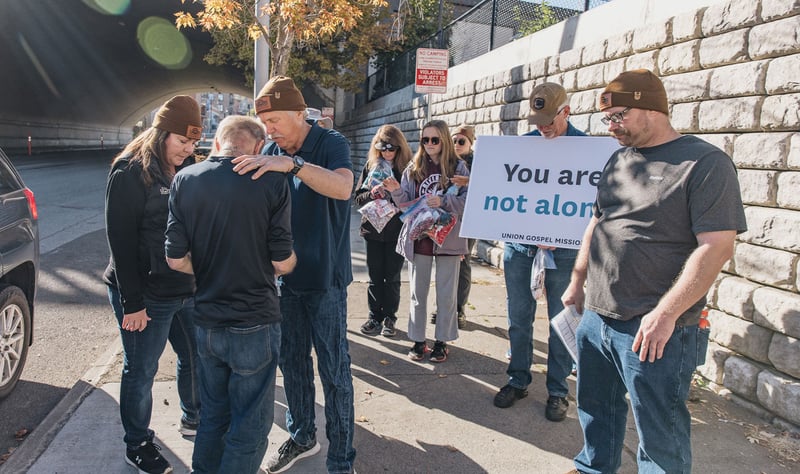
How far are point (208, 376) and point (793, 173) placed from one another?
3.80 meters

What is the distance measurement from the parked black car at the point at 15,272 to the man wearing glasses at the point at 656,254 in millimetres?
3735

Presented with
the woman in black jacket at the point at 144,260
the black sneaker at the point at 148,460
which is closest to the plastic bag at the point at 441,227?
the woman in black jacket at the point at 144,260

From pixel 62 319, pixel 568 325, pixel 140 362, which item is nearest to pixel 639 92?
pixel 568 325

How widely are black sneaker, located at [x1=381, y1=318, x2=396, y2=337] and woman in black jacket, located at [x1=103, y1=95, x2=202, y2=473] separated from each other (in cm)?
255

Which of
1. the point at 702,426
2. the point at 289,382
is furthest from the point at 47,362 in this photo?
the point at 702,426

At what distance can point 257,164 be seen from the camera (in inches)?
87.8

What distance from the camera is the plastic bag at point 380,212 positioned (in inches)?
193

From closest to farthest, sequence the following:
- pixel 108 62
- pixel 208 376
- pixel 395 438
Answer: pixel 208 376, pixel 395 438, pixel 108 62

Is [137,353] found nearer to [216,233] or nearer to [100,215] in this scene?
[216,233]

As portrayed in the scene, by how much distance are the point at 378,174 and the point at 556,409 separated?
246cm

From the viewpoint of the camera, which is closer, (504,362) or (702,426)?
(702,426)

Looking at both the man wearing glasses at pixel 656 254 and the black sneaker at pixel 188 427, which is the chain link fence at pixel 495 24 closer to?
the man wearing glasses at pixel 656 254

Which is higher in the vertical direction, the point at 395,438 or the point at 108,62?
the point at 108,62

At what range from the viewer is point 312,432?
125 inches
